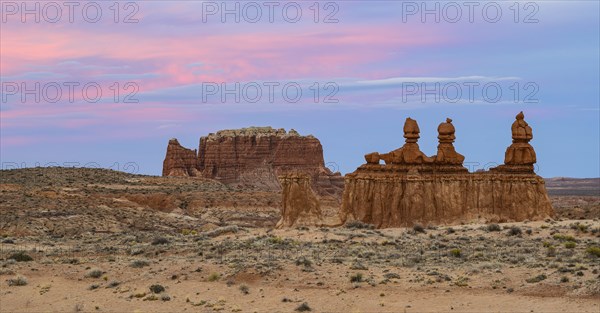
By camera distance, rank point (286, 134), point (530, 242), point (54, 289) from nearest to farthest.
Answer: point (54, 289) < point (530, 242) < point (286, 134)

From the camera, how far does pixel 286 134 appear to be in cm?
13812

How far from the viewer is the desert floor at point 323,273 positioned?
29.8 meters

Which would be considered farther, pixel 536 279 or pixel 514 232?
pixel 514 232

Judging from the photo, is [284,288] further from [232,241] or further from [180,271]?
[232,241]

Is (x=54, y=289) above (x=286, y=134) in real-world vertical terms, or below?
below

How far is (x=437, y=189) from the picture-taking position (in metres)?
53.6

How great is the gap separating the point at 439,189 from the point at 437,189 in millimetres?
110

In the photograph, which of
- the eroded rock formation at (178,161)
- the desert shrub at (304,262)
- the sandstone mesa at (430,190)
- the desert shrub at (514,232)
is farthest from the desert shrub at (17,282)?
the eroded rock formation at (178,161)

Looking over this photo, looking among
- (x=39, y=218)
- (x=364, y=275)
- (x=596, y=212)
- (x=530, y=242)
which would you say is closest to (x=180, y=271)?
(x=364, y=275)

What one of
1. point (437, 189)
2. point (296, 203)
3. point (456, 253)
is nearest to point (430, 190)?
point (437, 189)

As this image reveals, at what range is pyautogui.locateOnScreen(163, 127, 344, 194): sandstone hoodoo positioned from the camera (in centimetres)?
13488

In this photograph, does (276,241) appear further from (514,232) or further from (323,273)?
(514,232)

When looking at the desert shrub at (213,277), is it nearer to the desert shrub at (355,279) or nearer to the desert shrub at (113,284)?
the desert shrub at (113,284)

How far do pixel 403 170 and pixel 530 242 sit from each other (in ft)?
46.4
